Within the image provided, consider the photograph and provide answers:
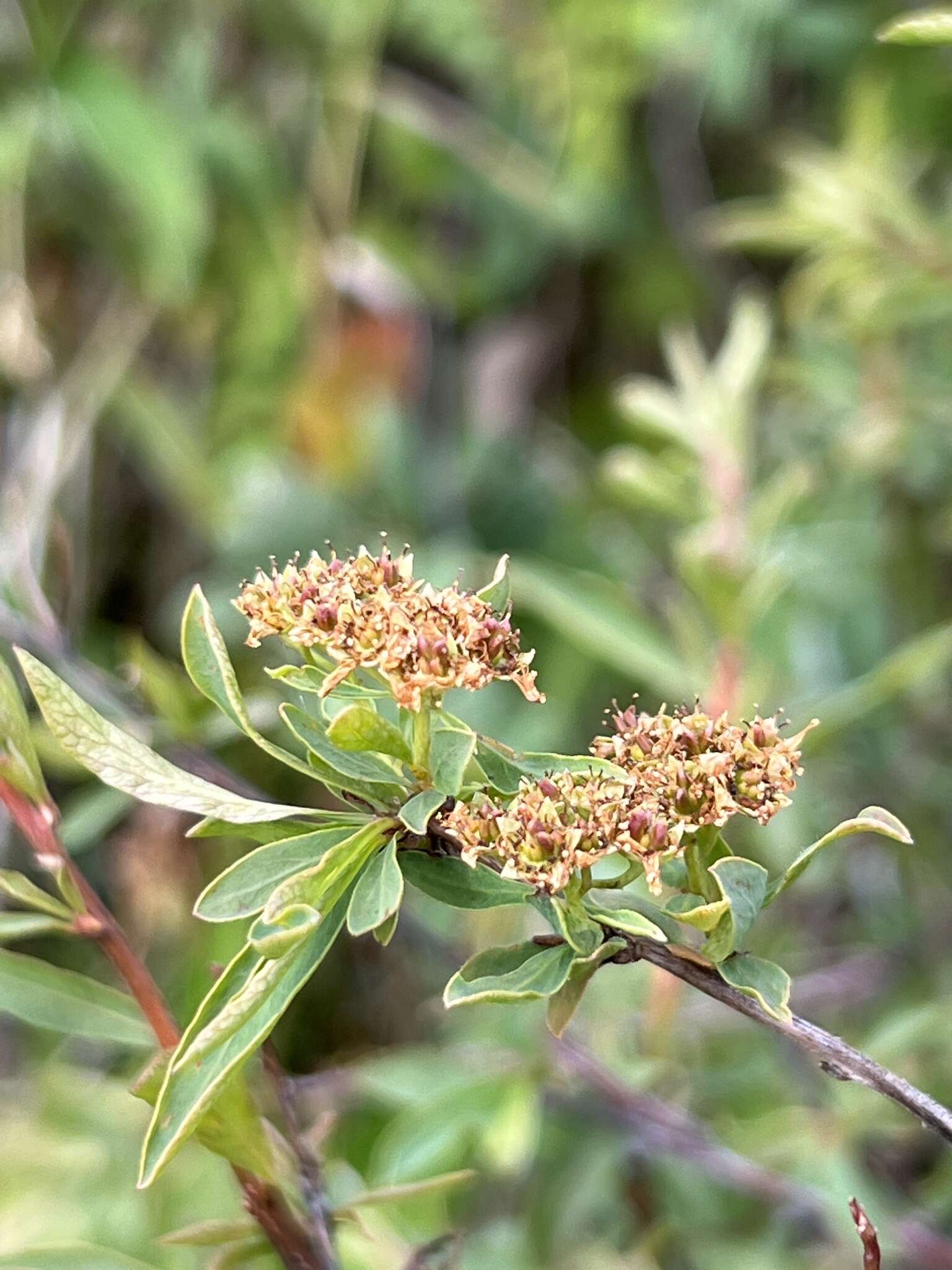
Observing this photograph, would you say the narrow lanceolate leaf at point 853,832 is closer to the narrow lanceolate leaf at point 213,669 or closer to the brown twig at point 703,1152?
the narrow lanceolate leaf at point 213,669

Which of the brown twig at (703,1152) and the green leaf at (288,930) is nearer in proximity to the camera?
the green leaf at (288,930)

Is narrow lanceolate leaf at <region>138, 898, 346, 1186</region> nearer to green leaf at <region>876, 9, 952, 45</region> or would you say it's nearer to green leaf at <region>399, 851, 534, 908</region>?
green leaf at <region>399, 851, 534, 908</region>

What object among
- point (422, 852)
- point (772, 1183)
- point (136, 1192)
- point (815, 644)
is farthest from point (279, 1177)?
point (815, 644)

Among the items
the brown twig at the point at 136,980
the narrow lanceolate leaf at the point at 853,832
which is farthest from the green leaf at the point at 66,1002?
the narrow lanceolate leaf at the point at 853,832

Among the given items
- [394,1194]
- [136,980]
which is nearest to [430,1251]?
[394,1194]

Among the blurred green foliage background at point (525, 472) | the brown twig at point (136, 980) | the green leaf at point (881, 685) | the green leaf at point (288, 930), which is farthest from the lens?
the blurred green foliage background at point (525, 472)

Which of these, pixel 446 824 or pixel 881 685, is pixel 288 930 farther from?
pixel 881 685

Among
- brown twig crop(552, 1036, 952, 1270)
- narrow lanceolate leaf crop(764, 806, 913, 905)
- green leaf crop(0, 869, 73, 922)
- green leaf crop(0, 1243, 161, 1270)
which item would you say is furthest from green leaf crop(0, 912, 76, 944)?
brown twig crop(552, 1036, 952, 1270)
